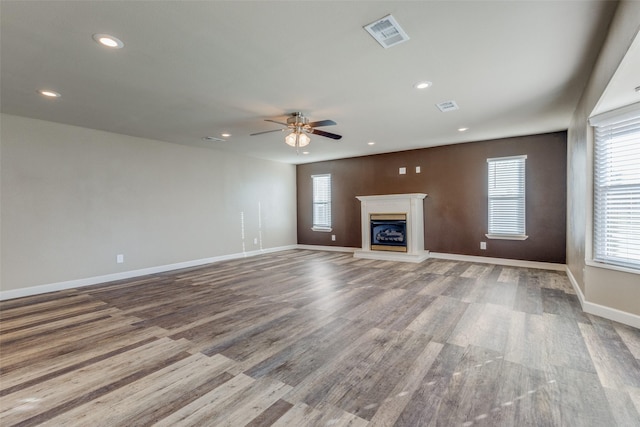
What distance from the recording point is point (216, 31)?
2.17 m

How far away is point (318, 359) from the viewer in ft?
7.09

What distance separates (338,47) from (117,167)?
14.7 ft

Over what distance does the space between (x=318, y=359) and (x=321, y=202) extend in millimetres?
6117

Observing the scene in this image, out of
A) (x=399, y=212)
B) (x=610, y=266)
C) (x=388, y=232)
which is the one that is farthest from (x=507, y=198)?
(x=610, y=266)

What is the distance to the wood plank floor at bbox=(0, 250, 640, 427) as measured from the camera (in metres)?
1.61

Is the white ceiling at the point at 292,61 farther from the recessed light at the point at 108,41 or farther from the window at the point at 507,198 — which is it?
the window at the point at 507,198

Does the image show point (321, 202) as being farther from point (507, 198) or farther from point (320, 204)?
point (507, 198)

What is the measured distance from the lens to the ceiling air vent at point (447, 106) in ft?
12.2

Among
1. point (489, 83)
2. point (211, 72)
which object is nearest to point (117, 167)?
point (211, 72)

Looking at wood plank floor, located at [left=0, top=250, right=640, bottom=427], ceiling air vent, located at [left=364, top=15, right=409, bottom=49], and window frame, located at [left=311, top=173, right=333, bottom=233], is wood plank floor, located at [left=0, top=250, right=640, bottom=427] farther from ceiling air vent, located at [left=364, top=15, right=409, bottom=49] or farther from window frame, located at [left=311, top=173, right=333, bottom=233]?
window frame, located at [left=311, top=173, right=333, bottom=233]

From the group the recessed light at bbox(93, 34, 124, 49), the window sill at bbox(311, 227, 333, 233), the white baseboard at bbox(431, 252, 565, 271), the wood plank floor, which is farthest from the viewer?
the window sill at bbox(311, 227, 333, 233)

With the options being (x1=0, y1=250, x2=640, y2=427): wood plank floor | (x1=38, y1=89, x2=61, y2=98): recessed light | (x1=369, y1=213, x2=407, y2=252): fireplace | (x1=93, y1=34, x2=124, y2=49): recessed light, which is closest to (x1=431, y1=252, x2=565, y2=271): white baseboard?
(x1=369, y1=213, x2=407, y2=252): fireplace

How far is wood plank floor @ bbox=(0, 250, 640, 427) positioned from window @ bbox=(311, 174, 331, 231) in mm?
4142

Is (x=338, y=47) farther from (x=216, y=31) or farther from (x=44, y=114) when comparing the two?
(x=44, y=114)
